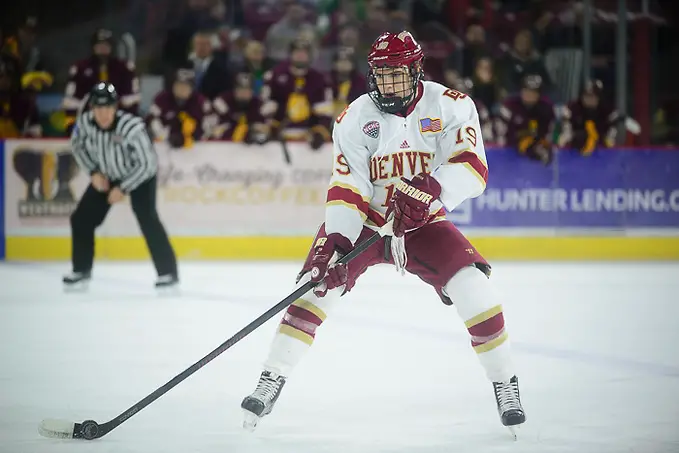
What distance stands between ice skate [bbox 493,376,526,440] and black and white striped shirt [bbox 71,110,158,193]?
142 inches

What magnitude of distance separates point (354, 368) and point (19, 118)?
4933 mm

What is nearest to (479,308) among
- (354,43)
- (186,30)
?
(354,43)

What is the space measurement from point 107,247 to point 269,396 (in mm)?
5168

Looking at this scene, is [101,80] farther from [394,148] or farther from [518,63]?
[394,148]

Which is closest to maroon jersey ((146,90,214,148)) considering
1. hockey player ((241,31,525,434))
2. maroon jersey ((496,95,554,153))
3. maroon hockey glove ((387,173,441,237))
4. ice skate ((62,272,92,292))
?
ice skate ((62,272,92,292))

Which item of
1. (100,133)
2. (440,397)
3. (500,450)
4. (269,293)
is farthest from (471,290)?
(100,133)

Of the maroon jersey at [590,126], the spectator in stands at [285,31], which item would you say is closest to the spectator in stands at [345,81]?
the spectator in stands at [285,31]

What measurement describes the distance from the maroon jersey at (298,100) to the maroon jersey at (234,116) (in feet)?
0.32

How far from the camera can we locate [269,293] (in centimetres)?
627

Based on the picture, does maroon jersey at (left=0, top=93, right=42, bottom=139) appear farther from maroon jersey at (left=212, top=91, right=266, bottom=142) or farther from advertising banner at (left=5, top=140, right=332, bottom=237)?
maroon jersey at (left=212, top=91, right=266, bottom=142)

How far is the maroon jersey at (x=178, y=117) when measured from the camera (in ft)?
26.2

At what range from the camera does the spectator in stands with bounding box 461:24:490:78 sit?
844cm

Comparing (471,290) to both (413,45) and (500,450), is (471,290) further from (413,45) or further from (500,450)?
(413,45)

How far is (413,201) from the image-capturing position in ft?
9.78
